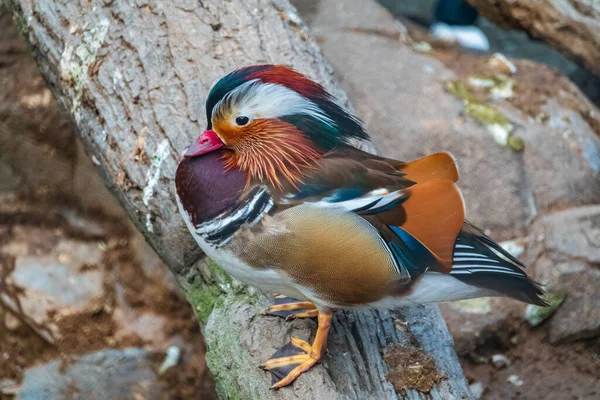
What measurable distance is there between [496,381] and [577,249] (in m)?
0.65

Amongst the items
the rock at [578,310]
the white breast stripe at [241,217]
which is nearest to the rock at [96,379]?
the white breast stripe at [241,217]

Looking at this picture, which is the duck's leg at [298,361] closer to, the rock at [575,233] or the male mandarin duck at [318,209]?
the male mandarin duck at [318,209]

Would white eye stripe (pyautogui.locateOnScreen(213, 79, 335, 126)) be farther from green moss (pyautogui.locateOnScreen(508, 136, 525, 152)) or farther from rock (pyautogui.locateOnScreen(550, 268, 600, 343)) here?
green moss (pyautogui.locateOnScreen(508, 136, 525, 152))

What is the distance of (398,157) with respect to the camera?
123 inches

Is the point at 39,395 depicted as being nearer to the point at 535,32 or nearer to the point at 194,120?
the point at 194,120

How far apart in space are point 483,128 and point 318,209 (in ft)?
6.05

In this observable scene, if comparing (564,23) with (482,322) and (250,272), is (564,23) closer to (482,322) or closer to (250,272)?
(482,322)

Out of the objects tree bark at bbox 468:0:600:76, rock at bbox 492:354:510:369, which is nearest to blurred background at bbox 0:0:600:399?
rock at bbox 492:354:510:369

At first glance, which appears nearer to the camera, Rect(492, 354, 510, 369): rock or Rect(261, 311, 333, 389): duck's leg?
Rect(261, 311, 333, 389): duck's leg

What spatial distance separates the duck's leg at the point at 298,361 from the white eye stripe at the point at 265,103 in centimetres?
52

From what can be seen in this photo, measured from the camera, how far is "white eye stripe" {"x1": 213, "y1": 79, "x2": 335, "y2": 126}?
1.62 m

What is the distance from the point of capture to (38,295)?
3.23 m

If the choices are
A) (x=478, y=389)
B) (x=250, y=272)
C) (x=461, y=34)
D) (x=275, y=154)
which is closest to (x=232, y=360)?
(x=250, y=272)

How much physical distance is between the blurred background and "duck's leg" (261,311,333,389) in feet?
3.56
